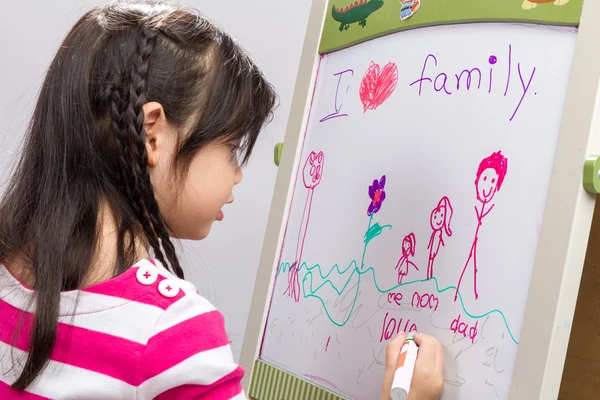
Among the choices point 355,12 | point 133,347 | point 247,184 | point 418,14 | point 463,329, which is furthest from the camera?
point 247,184

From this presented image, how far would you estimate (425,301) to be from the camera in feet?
2.44

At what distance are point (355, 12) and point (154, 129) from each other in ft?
1.17

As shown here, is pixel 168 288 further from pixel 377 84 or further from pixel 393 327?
pixel 377 84

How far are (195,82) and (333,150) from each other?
0.88 feet

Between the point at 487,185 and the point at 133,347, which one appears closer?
the point at 133,347

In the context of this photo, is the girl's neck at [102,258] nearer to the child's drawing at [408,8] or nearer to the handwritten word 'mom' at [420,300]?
the handwritten word 'mom' at [420,300]

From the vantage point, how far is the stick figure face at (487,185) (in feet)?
2.29

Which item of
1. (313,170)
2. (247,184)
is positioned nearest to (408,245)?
(313,170)

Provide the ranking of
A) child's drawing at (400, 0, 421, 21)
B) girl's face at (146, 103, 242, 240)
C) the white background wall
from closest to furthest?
girl's face at (146, 103, 242, 240) → child's drawing at (400, 0, 421, 21) → the white background wall

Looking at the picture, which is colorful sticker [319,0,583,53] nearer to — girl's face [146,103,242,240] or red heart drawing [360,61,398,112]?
red heart drawing [360,61,398,112]

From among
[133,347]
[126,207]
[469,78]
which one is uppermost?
[469,78]

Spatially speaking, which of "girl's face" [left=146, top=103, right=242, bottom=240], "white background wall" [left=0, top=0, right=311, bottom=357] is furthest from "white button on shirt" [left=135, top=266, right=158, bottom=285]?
"white background wall" [left=0, top=0, right=311, bottom=357]

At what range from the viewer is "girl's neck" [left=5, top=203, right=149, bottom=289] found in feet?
2.04

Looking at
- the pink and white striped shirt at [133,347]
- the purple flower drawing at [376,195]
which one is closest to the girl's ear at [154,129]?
the pink and white striped shirt at [133,347]
